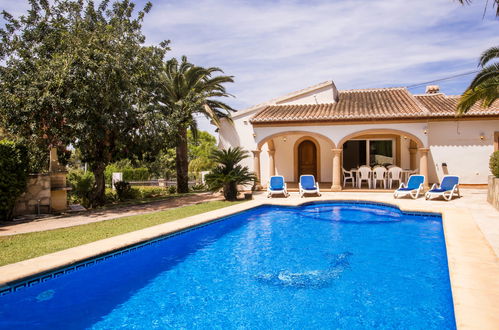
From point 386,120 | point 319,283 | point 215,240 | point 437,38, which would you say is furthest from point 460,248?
point 437,38

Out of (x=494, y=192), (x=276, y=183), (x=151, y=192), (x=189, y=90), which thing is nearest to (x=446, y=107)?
(x=494, y=192)

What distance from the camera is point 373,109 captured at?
19078mm

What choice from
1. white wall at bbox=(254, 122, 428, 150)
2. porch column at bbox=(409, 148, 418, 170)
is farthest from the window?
white wall at bbox=(254, 122, 428, 150)

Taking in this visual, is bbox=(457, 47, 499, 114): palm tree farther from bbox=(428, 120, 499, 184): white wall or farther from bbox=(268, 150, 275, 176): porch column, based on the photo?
bbox=(268, 150, 275, 176): porch column

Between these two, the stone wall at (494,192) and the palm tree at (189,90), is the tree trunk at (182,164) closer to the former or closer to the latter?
the palm tree at (189,90)

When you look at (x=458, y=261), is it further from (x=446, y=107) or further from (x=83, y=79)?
(x=446, y=107)

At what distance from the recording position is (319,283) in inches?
262

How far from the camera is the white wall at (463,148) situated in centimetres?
1795

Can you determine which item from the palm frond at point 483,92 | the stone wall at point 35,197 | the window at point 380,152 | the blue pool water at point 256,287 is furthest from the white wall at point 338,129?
the stone wall at point 35,197

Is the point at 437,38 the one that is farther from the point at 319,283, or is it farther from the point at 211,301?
the point at 211,301

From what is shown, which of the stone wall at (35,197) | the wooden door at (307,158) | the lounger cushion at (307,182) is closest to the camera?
the stone wall at (35,197)

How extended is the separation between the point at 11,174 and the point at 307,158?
50.2 feet

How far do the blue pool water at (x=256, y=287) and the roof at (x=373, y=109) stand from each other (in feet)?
28.7

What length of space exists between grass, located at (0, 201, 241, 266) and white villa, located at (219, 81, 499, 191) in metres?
8.54
